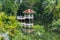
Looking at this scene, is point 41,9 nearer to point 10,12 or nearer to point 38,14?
point 38,14

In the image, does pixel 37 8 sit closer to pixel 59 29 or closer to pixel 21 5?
pixel 21 5

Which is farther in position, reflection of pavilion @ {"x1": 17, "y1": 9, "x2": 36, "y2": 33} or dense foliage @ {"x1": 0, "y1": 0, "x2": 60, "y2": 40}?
reflection of pavilion @ {"x1": 17, "y1": 9, "x2": 36, "y2": 33}

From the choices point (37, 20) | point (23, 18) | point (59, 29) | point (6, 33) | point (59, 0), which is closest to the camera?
point (6, 33)

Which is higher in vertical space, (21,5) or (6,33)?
(6,33)

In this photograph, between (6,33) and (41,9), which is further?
(41,9)

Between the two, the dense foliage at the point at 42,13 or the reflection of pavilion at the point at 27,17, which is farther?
Answer: the reflection of pavilion at the point at 27,17

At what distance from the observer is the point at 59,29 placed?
17312 mm

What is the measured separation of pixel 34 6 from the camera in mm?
22516

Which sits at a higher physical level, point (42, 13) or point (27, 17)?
point (27, 17)

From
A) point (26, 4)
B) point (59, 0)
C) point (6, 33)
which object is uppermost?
point (6, 33)

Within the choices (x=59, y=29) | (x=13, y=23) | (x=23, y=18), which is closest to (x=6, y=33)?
(x=13, y=23)

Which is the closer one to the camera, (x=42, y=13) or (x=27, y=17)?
(x=27, y=17)

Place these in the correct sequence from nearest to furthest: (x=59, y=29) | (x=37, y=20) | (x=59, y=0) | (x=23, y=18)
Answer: (x=59, y=0)
(x=59, y=29)
(x=23, y=18)
(x=37, y=20)

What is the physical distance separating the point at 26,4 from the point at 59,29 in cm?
543
